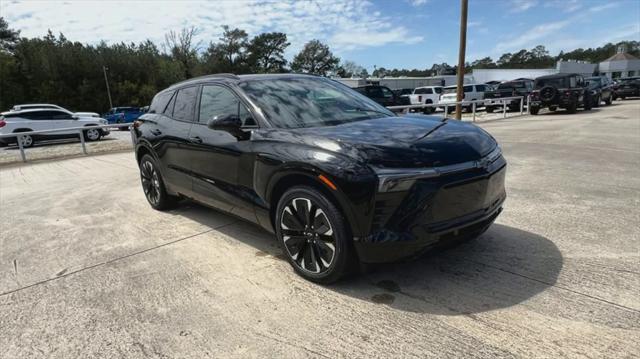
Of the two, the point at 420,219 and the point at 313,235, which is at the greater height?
the point at 420,219

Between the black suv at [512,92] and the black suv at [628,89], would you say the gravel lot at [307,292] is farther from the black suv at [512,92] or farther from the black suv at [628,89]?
the black suv at [628,89]

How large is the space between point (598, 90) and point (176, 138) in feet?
80.9

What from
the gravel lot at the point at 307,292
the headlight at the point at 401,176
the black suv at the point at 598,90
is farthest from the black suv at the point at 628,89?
the headlight at the point at 401,176

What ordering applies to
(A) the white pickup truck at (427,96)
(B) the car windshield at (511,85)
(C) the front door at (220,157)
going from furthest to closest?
(A) the white pickup truck at (427,96)
(B) the car windshield at (511,85)
(C) the front door at (220,157)

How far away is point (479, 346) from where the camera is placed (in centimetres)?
239

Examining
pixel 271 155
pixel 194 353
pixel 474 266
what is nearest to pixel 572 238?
pixel 474 266

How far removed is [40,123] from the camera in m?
18.3

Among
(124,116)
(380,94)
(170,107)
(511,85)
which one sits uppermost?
(170,107)

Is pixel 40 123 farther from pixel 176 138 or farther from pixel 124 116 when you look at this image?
pixel 176 138

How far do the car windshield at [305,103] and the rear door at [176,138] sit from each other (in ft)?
3.29

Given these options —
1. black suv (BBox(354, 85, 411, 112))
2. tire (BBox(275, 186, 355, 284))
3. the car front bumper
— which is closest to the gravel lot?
tire (BBox(275, 186, 355, 284))

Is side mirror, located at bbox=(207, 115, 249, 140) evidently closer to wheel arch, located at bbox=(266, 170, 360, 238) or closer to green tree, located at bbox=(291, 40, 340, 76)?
wheel arch, located at bbox=(266, 170, 360, 238)

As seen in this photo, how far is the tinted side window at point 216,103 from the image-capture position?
3906 millimetres

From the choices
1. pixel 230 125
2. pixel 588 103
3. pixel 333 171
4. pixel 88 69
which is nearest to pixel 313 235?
pixel 333 171
